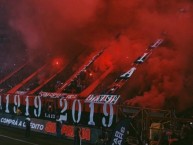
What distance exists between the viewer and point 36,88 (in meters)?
27.5

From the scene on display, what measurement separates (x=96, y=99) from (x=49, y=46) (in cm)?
1038

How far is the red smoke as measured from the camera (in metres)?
19.7

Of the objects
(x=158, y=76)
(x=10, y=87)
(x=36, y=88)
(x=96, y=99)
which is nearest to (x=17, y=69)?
(x=10, y=87)

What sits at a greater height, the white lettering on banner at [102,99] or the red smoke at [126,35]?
the red smoke at [126,35]

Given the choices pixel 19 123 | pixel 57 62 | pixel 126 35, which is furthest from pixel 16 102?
pixel 126 35

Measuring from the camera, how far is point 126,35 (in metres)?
26.3

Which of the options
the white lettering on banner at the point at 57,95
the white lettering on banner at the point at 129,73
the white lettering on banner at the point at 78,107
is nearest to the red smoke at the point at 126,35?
the white lettering on banner at the point at 129,73

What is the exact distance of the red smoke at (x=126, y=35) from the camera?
774 inches

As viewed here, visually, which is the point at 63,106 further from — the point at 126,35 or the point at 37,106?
the point at 126,35

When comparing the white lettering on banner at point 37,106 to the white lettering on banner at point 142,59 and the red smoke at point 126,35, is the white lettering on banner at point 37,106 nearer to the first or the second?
the red smoke at point 126,35

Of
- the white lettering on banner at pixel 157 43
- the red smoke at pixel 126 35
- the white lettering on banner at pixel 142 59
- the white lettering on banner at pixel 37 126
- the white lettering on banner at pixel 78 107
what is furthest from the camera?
the white lettering on banner at pixel 37 126

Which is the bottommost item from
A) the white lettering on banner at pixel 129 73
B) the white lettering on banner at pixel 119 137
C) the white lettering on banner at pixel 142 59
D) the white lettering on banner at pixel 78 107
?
the white lettering on banner at pixel 119 137

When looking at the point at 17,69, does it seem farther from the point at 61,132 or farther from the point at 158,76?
the point at 158,76

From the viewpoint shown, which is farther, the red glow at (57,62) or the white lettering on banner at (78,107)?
the red glow at (57,62)
